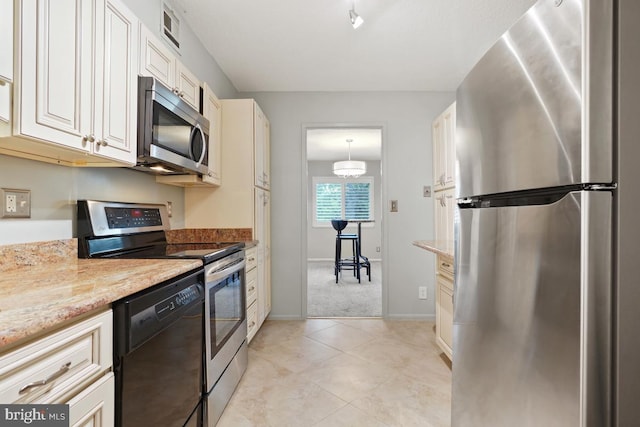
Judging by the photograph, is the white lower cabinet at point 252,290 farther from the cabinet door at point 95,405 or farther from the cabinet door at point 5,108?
the cabinet door at point 5,108

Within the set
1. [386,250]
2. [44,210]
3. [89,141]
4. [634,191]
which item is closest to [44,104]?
[89,141]

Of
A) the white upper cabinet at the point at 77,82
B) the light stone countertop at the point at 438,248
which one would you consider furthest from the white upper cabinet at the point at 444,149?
the white upper cabinet at the point at 77,82

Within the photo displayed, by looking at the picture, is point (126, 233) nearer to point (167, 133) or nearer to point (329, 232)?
point (167, 133)

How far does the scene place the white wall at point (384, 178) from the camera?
3312 millimetres

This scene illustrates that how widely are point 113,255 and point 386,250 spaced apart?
8.13 feet

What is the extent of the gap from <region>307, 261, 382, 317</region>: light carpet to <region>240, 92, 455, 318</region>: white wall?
16.5 inches

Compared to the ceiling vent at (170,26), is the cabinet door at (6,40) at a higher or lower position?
lower

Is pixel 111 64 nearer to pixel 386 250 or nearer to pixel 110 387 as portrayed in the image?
pixel 110 387

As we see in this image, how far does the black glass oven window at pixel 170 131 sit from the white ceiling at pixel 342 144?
8.68ft

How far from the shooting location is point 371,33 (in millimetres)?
2316

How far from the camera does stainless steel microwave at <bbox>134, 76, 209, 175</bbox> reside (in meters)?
1.48

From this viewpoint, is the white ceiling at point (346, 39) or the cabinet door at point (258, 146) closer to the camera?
the white ceiling at point (346, 39)

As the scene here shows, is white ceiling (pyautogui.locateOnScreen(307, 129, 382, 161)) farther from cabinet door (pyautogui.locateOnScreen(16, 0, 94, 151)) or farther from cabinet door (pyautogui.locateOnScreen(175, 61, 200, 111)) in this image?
cabinet door (pyautogui.locateOnScreen(16, 0, 94, 151))

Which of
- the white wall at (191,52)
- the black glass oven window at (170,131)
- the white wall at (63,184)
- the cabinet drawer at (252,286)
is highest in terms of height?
the white wall at (191,52)
